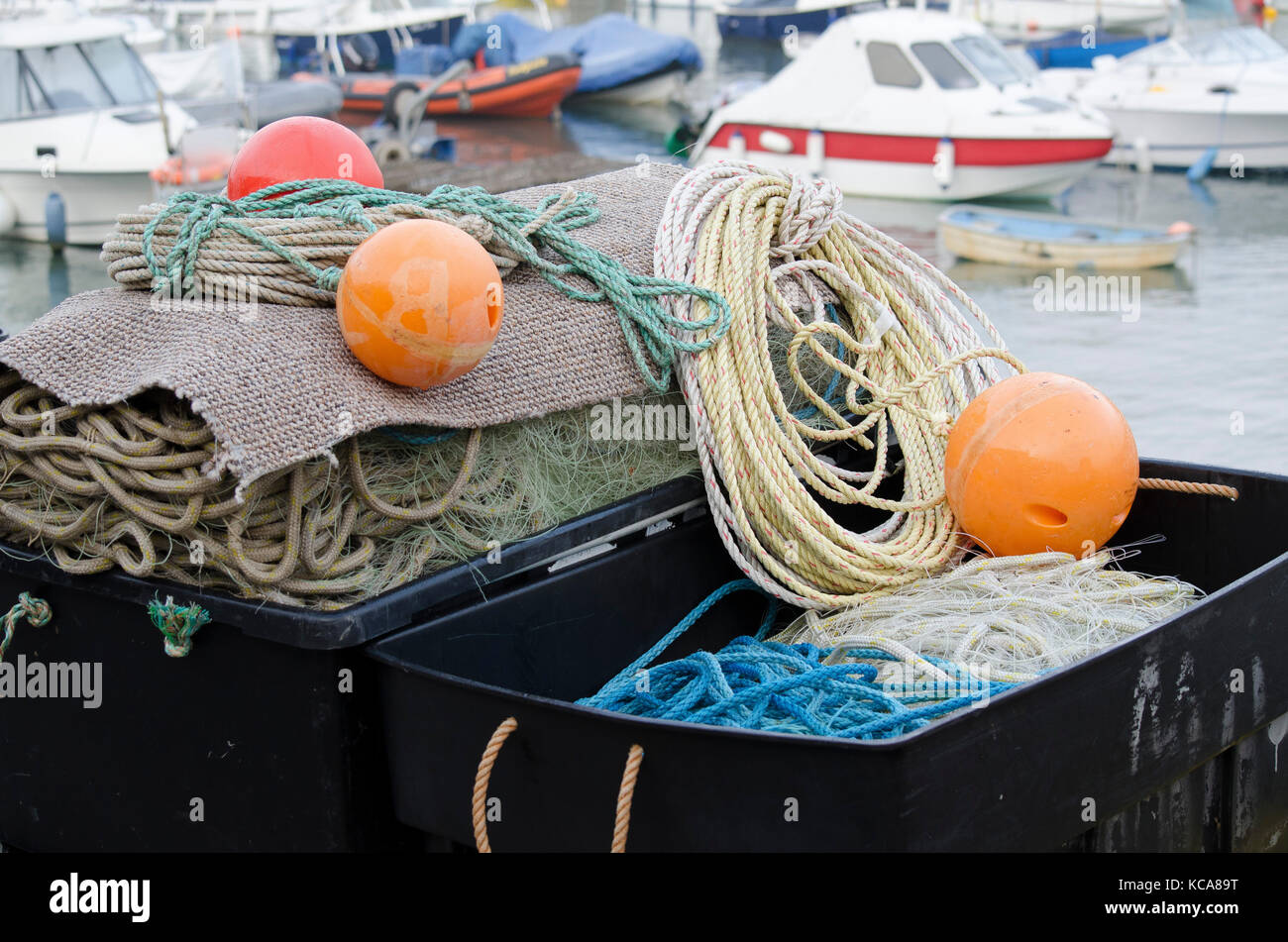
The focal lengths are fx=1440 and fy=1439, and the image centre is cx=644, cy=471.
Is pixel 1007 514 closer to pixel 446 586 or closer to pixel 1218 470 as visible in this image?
pixel 1218 470

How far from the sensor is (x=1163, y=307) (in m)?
11.7

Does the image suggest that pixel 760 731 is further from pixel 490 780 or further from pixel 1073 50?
pixel 1073 50

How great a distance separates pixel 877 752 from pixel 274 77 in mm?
27513

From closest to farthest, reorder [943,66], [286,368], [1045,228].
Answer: [286,368]
[1045,228]
[943,66]

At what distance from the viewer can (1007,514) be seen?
359 cm

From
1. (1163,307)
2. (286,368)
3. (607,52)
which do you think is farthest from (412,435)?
(607,52)

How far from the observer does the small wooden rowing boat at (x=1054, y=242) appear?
12406 millimetres

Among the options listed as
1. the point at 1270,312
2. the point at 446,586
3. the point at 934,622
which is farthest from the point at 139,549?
the point at 1270,312

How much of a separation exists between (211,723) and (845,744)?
4.59ft

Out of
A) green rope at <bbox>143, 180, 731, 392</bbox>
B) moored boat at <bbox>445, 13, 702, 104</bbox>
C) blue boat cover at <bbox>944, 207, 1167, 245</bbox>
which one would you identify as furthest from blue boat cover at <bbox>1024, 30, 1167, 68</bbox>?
green rope at <bbox>143, 180, 731, 392</bbox>

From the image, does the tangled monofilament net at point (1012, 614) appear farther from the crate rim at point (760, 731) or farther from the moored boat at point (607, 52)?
the moored boat at point (607, 52)

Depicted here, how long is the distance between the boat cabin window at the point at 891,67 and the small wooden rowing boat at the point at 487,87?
26.0ft

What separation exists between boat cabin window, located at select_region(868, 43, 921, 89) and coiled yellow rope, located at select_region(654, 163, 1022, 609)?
1173 centimetres

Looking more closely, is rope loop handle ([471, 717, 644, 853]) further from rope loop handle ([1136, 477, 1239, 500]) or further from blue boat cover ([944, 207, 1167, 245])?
blue boat cover ([944, 207, 1167, 245])
